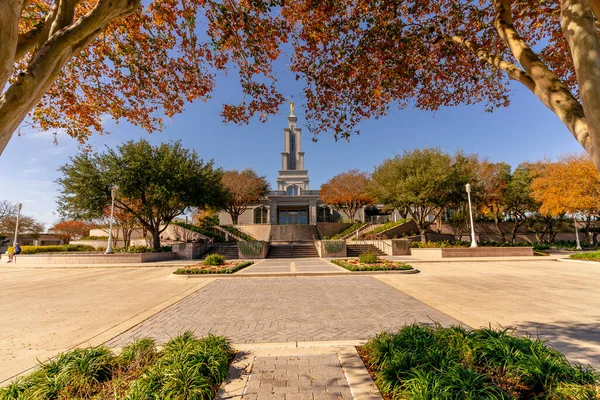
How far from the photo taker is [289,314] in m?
5.97

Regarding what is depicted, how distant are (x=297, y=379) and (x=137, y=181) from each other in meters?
22.4

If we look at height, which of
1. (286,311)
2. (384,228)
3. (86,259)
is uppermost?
(384,228)

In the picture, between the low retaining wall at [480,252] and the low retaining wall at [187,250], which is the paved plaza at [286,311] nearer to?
the low retaining wall at [480,252]

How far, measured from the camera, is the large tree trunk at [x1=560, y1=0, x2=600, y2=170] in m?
2.45

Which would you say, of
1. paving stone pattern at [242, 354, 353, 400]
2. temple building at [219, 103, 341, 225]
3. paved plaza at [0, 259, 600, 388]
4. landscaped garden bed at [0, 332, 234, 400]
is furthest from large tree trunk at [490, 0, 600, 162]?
temple building at [219, 103, 341, 225]

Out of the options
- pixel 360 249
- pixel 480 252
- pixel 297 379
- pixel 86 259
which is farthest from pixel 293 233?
pixel 297 379

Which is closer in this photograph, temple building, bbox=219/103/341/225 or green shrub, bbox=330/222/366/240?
green shrub, bbox=330/222/366/240

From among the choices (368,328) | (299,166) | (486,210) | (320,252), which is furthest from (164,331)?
(299,166)

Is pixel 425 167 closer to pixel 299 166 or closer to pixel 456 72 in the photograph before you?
pixel 456 72

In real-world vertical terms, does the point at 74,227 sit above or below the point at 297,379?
above

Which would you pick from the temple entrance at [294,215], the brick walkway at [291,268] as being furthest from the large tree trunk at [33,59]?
the temple entrance at [294,215]

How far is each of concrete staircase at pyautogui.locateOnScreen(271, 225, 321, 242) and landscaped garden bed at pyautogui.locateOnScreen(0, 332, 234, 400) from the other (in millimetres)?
31308

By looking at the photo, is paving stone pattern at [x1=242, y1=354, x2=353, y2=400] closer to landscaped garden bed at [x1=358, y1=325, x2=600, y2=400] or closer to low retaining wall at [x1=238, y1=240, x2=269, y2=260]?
landscaped garden bed at [x1=358, y1=325, x2=600, y2=400]

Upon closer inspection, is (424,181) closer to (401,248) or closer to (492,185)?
(401,248)
